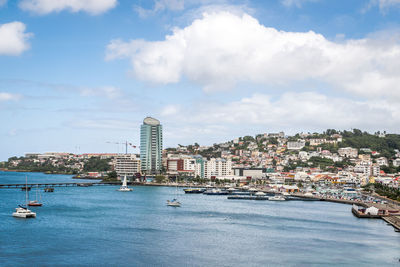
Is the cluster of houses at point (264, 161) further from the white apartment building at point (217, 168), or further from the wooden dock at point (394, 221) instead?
the wooden dock at point (394, 221)

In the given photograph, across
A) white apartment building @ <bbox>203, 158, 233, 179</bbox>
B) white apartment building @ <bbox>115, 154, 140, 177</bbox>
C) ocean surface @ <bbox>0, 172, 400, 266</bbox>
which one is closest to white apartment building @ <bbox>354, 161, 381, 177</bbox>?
white apartment building @ <bbox>203, 158, 233, 179</bbox>

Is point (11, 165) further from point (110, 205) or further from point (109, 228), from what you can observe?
point (109, 228)

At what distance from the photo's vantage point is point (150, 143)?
11056 centimetres

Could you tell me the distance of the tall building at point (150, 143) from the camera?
11006cm

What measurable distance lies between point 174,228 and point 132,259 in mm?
10026

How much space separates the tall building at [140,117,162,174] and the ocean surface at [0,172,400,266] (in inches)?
2592

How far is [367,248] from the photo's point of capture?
26953 millimetres

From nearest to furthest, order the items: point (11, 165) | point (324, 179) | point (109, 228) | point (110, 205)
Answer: point (109, 228)
point (110, 205)
point (324, 179)
point (11, 165)

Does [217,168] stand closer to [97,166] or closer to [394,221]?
[97,166]

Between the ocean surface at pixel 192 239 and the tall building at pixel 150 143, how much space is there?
2592 inches

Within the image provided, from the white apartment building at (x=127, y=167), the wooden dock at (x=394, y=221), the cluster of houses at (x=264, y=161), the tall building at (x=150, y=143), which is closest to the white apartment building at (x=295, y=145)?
the cluster of houses at (x=264, y=161)

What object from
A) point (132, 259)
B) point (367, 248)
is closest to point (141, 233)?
point (132, 259)

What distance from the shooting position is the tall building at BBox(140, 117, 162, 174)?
110 m

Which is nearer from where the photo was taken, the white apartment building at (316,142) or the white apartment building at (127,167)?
the white apartment building at (127,167)
